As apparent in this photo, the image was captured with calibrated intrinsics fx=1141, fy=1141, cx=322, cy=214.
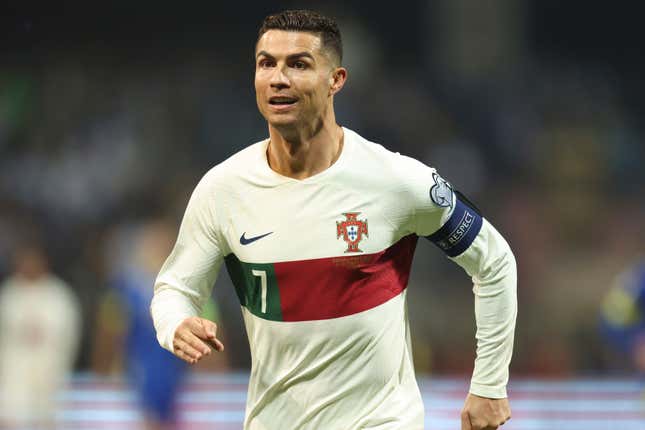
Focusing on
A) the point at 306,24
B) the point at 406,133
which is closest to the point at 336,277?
the point at 306,24

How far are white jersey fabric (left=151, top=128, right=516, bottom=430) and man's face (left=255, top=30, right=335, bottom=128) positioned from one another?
0.22 m

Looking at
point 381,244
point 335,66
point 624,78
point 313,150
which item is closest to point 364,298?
point 381,244

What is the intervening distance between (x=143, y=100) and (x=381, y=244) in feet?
36.1

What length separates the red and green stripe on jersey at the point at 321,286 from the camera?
12.3 feet

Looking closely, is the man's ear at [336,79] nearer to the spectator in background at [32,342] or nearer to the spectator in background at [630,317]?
the spectator in background at [630,317]

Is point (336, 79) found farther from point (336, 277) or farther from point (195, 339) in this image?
point (195, 339)

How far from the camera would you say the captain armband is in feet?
12.5

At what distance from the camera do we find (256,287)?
12.6 ft

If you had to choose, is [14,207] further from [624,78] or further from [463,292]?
[624,78]

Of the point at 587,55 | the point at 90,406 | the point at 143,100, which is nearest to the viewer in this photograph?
the point at 90,406

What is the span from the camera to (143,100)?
1441cm

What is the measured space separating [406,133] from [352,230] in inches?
380

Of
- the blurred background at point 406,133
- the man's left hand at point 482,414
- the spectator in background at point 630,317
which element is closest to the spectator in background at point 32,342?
the blurred background at point 406,133

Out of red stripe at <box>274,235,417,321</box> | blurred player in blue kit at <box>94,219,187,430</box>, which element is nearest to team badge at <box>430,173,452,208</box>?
red stripe at <box>274,235,417,321</box>
